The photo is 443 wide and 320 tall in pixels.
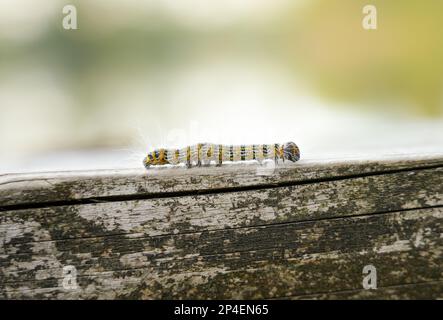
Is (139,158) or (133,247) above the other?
(139,158)

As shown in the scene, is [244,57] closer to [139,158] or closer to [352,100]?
[352,100]

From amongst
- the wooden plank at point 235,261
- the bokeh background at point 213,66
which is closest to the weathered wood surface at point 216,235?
the wooden plank at point 235,261

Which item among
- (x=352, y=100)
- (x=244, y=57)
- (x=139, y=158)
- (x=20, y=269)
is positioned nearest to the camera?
(x=20, y=269)

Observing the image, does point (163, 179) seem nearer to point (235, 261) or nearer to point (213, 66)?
point (235, 261)

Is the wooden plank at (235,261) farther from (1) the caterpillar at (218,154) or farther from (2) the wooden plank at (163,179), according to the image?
(1) the caterpillar at (218,154)

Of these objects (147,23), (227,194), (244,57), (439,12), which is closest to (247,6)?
(244,57)

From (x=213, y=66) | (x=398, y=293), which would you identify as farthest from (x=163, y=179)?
(x=213, y=66)
